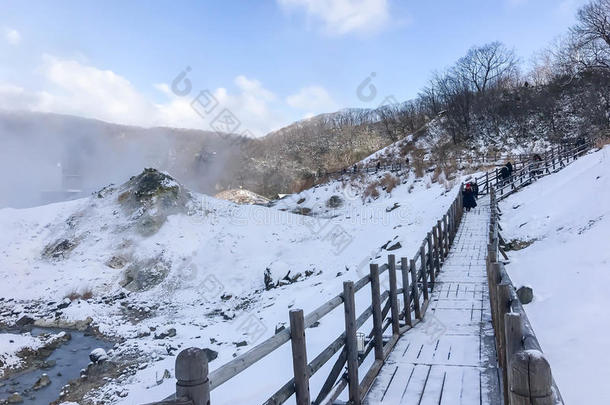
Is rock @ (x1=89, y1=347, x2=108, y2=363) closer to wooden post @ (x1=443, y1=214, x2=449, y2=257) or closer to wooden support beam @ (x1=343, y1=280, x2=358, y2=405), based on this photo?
wooden support beam @ (x1=343, y1=280, x2=358, y2=405)

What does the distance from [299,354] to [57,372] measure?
9.39 metres

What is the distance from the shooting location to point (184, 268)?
17.6 metres

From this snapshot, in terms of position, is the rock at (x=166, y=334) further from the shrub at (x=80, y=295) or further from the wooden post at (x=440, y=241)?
the wooden post at (x=440, y=241)

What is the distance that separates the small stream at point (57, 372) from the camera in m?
8.79

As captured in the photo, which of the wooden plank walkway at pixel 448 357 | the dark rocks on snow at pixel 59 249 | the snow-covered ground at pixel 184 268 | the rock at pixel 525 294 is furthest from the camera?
the dark rocks on snow at pixel 59 249

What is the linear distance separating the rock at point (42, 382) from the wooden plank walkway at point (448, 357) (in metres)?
7.94

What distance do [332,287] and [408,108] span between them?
47618mm

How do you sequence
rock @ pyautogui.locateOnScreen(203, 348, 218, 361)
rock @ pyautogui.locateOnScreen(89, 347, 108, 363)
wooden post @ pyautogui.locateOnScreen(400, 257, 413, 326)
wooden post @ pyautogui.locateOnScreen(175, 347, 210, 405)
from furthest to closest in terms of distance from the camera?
rock @ pyautogui.locateOnScreen(89, 347, 108, 363), rock @ pyautogui.locateOnScreen(203, 348, 218, 361), wooden post @ pyautogui.locateOnScreen(400, 257, 413, 326), wooden post @ pyautogui.locateOnScreen(175, 347, 210, 405)

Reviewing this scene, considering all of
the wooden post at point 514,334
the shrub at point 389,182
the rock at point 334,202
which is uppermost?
the shrub at point 389,182

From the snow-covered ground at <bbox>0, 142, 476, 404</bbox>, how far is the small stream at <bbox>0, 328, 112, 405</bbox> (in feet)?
2.29

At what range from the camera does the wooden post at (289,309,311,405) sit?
3.08 meters

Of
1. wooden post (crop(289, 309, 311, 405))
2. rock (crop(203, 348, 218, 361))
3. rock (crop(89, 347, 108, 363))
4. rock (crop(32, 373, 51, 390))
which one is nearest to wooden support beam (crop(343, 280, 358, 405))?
wooden post (crop(289, 309, 311, 405))

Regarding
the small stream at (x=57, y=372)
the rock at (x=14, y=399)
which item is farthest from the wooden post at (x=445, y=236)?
the rock at (x=14, y=399)

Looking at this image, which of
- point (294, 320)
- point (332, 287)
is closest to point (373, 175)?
point (332, 287)
